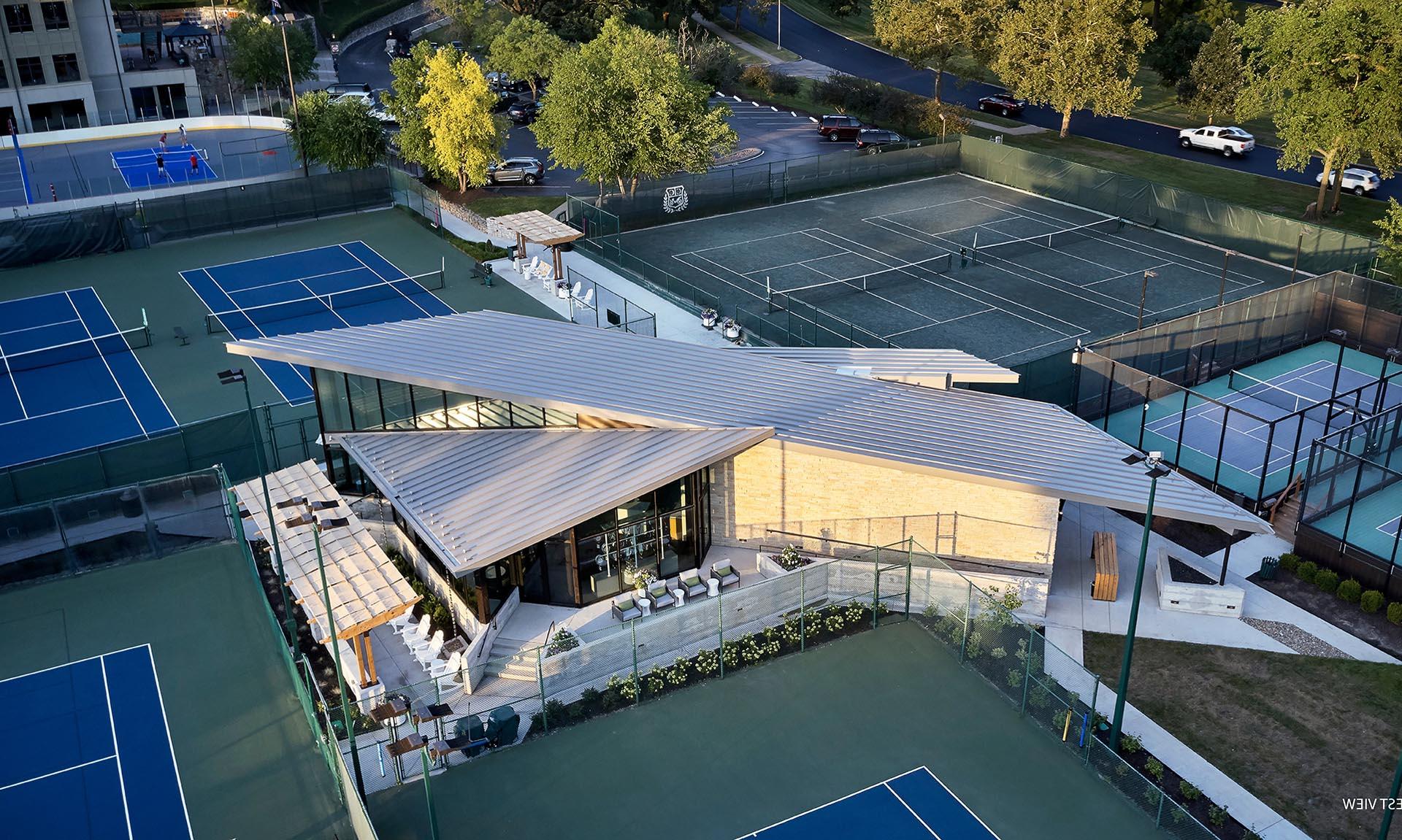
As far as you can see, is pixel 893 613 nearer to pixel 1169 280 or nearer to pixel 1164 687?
pixel 1164 687

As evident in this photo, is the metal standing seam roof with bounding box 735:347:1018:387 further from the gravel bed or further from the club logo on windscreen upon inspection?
the club logo on windscreen

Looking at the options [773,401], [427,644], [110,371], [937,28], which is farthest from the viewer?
[937,28]

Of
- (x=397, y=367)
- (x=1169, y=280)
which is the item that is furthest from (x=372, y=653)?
(x=1169, y=280)

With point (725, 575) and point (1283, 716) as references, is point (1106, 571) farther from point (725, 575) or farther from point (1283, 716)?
point (725, 575)

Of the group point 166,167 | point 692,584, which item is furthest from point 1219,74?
point 166,167

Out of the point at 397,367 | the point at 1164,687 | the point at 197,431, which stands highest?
the point at 397,367

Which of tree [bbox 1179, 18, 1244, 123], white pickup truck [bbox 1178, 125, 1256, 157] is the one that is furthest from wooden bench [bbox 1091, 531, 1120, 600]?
tree [bbox 1179, 18, 1244, 123]
